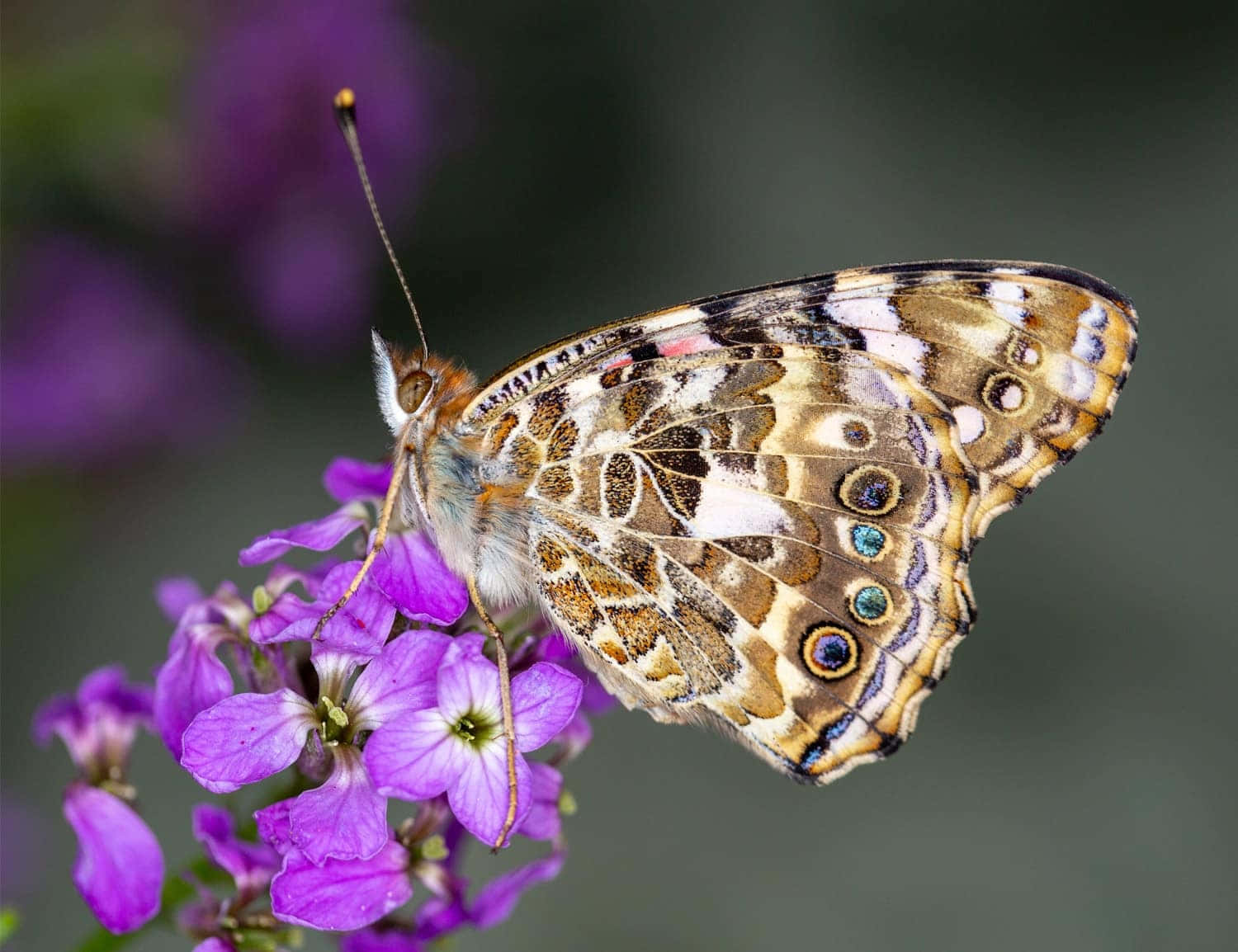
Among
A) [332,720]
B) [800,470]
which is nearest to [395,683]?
[332,720]

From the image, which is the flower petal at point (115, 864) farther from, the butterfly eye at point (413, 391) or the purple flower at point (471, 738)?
the butterfly eye at point (413, 391)

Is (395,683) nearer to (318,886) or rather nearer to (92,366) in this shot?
(318,886)

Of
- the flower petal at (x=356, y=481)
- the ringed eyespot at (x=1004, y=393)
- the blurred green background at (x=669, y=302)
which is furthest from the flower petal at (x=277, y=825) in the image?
the blurred green background at (x=669, y=302)

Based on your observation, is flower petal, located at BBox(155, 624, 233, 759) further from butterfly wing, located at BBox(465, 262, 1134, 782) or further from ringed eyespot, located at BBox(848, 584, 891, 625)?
ringed eyespot, located at BBox(848, 584, 891, 625)

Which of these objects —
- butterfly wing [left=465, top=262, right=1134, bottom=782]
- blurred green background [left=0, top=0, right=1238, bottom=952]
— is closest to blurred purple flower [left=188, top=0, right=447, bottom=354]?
blurred green background [left=0, top=0, right=1238, bottom=952]

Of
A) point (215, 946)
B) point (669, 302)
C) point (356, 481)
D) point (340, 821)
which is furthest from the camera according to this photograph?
point (669, 302)
